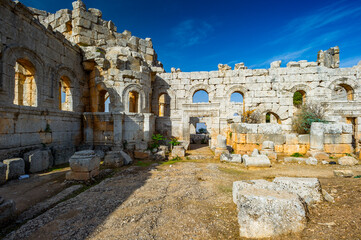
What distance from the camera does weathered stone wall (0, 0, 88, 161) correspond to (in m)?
5.65

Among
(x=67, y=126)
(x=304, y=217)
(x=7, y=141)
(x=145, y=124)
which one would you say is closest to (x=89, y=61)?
(x=67, y=126)

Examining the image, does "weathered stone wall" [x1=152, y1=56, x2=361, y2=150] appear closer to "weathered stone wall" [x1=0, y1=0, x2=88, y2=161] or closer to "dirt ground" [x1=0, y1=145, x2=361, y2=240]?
"weathered stone wall" [x1=0, y1=0, x2=88, y2=161]

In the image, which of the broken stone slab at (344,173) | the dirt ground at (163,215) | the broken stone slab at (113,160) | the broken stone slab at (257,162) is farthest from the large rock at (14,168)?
the broken stone slab at (344,173)

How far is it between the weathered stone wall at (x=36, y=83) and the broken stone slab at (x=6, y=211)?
3484 millimetres

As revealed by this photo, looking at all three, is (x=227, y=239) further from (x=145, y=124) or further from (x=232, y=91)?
(x=232, y=91)

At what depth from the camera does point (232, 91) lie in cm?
1148

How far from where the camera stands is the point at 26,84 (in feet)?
26.6

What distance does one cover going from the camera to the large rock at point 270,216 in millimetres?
2334

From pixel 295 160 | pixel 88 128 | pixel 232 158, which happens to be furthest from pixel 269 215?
pixel 88 128

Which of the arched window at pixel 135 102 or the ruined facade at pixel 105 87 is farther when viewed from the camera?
the arched window at pixel 135 102

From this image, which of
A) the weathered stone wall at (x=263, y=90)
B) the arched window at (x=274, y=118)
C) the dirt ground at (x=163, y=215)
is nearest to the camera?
the dirt ground at (x=163, y=215)

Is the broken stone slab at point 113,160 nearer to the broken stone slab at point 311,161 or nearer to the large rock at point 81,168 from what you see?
the large rock at point 81,168

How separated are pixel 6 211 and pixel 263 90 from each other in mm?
12335

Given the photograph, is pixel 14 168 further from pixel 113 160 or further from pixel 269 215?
pixel 269 215
